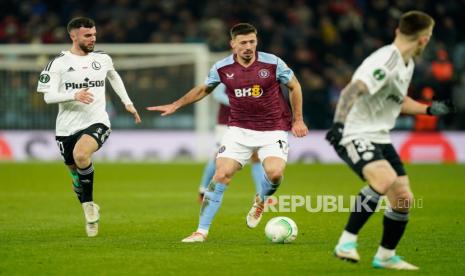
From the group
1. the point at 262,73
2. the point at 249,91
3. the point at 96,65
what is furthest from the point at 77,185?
the point at 262,73

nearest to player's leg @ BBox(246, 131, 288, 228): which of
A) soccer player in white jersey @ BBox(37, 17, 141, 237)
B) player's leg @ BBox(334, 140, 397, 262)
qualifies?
soccer player in white jersey @ BBox(37, 17, 141, 237)

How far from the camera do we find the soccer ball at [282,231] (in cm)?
1052

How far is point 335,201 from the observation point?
15.5 meters

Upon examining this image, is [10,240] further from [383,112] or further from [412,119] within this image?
[412,119]

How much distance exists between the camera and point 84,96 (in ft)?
35.5

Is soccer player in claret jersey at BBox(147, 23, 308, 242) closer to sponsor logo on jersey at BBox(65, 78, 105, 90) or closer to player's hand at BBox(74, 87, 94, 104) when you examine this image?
player's hand at BBox(74, 87, 94, 104)

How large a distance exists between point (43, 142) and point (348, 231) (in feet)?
59.9

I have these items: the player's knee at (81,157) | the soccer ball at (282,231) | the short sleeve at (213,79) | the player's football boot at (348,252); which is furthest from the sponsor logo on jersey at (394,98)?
the player's knee at (81,157)

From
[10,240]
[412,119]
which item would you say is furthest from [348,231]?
[412,119]

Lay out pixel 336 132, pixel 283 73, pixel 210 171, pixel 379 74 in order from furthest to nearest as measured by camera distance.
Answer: pixel 210 171 → pixel 283 73 → pixel 336 132 → pixel 379 74

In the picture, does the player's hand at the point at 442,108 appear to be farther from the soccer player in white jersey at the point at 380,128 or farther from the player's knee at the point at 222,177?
the player's knee at the point at 222,177

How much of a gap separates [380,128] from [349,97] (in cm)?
48

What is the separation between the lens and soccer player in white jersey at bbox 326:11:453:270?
328 inches

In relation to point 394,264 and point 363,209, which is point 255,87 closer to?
point 363,209
